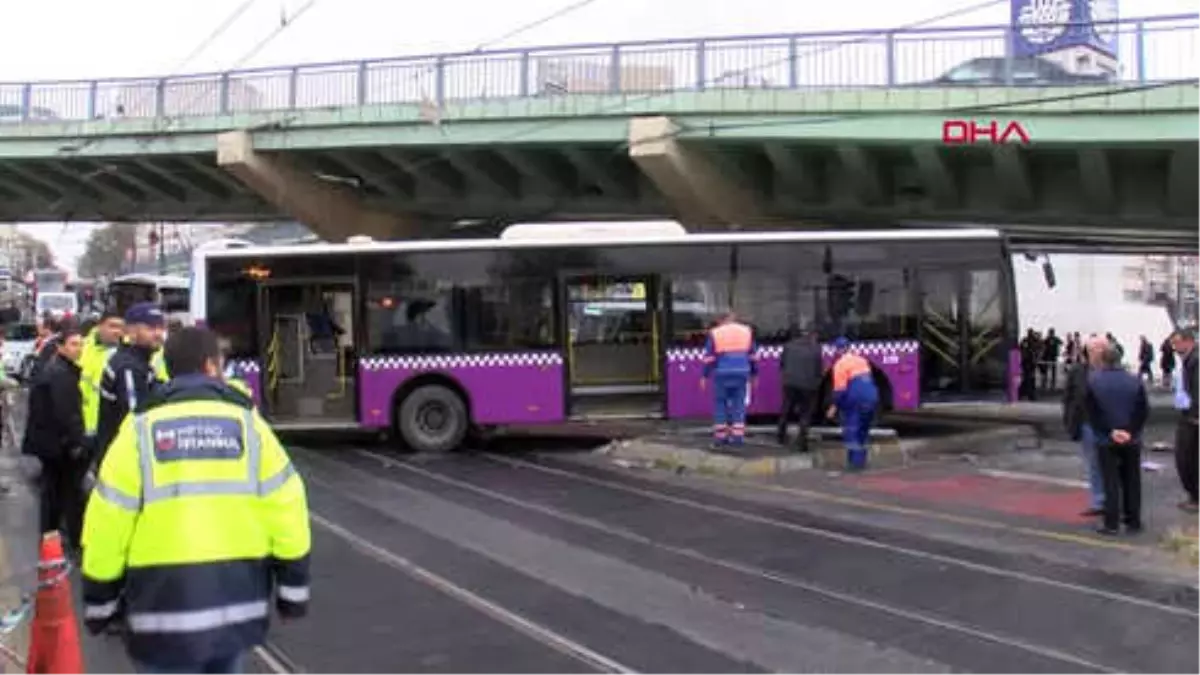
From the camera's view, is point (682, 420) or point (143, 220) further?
point (143, 220)

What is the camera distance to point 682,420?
55.1 feet

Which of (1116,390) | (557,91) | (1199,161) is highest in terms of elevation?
(557,91)

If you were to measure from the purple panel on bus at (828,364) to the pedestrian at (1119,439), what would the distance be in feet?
19.5

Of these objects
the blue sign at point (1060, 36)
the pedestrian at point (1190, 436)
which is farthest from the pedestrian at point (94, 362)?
the blue sign at point (1060, 36)

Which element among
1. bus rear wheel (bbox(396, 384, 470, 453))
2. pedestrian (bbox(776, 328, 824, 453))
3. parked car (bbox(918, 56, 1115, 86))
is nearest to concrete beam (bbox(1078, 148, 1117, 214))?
parked car (bbox(918, 56, 1115, 86))

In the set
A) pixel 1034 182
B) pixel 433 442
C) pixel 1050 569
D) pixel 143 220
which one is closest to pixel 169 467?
pixel 1050 569

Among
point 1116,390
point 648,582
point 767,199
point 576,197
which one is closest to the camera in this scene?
point 648,582

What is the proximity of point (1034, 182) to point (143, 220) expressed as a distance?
86.2 ft

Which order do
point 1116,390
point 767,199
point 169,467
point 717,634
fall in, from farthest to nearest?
point 767,199 < point 1116,390 < point 717,634 < point 169,467

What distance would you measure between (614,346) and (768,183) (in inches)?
429

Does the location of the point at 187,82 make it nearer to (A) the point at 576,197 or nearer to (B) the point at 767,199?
(A) the point at 576,197

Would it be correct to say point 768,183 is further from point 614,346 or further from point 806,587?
point 806,587

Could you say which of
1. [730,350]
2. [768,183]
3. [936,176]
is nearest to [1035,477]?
[730,350]

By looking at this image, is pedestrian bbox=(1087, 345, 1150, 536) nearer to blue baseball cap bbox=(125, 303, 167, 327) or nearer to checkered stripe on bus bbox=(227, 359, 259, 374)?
blue baseball cap bbox=(125, 303, 167, 327)
